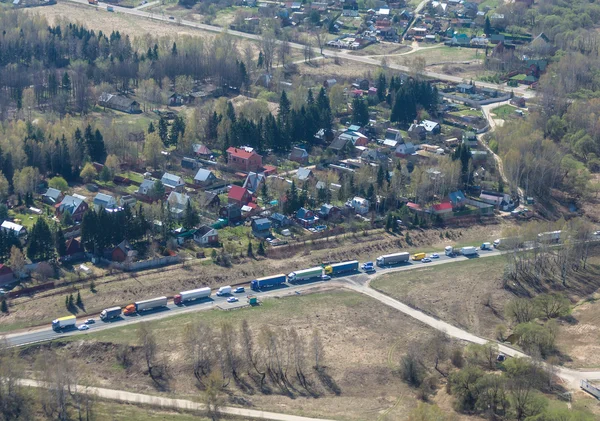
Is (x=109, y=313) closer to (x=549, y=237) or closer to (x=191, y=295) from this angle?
(x=191, y=295)

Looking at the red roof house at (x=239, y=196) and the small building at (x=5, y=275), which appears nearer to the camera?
the small building at (x=5, y=275)

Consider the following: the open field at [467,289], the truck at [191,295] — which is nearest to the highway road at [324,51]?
the open field at [467,289]

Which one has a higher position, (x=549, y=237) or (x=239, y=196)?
(x=549, y=237)

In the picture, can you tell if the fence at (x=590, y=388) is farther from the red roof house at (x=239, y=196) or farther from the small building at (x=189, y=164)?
the small building at (x=189, y=164)

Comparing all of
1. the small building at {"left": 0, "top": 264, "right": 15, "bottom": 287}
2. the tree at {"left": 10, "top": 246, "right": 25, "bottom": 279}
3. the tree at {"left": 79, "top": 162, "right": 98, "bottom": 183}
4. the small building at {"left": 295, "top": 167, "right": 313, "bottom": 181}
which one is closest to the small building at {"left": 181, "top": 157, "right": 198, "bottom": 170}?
the tree at {"left": 79, "top": 162, "right": 98, "bottom": 183}

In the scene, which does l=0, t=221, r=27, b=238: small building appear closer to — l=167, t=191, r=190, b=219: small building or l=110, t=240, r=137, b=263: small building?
l=110, t=240, r=137, b=263: small building

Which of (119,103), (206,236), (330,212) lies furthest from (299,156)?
(119,103)
